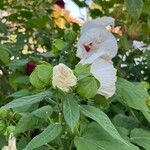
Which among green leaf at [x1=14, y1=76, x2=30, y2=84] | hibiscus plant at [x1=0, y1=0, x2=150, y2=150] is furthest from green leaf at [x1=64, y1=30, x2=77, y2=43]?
green leaf at [x1=14, y1=76, x2=30, y2=84]

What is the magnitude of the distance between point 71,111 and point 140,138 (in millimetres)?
327

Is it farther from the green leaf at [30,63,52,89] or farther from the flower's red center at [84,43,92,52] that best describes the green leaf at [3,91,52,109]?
the flower's red center at [84,43,92,52]

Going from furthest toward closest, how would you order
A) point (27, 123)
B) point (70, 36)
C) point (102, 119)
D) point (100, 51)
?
1. point (70, 36)
2. point (100, 51)
3. point (27, 123)
4. point (102, 119)

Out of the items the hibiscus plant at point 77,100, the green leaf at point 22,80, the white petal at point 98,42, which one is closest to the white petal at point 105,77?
the hibiscus plant at point 77,100

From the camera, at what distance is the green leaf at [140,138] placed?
132cm

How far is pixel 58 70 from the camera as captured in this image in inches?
44.2

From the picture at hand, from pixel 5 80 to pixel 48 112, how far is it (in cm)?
98

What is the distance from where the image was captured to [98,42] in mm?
1397

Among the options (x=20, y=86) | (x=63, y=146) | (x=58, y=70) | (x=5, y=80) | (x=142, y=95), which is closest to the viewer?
(x=58, y=70)

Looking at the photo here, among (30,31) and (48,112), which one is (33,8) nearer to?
(30,31)

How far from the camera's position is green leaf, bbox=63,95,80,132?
1082 mm

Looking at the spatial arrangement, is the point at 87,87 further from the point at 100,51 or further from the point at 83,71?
the point at 100,51

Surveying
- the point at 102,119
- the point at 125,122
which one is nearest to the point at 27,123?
the point at 102,119

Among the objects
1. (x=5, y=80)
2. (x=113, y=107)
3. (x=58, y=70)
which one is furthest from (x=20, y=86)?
(x=58, y=70)
